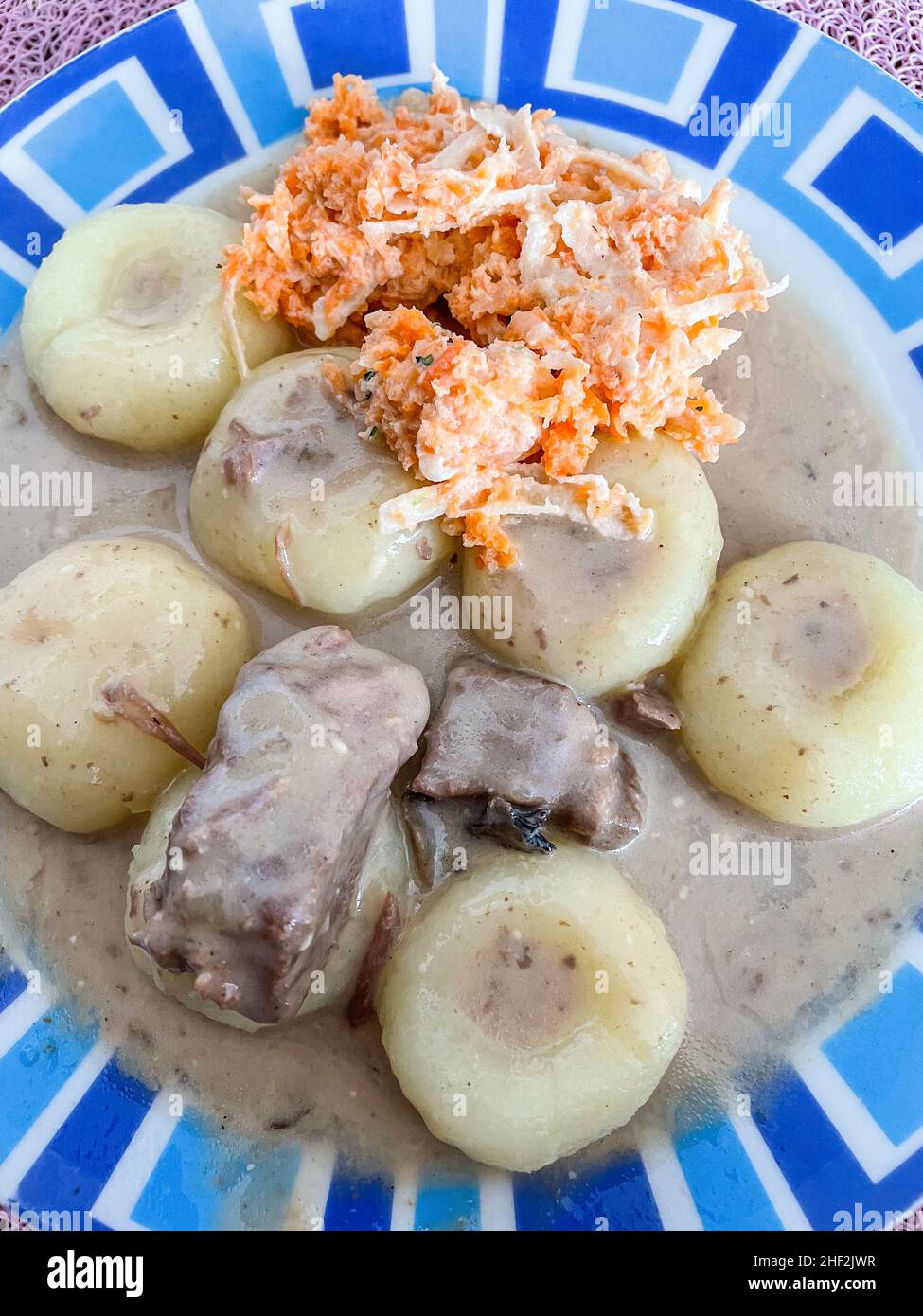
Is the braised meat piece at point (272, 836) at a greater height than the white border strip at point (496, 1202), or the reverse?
the braised meat piece at point (272, 836)

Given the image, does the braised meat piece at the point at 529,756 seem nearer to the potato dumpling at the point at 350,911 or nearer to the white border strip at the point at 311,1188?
the potato dumpling at the point at 350,911

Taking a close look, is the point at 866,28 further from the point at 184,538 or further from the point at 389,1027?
the point at 389,1027

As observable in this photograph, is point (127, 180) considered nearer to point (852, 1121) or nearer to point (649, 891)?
point (649, 891)

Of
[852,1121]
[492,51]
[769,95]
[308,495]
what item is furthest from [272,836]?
[769,95]

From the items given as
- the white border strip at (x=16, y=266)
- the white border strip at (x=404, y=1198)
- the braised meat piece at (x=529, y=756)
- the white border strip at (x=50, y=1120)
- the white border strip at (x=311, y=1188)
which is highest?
the white border strip at (x=16, y=266)

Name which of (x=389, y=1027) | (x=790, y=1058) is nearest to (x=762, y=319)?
(x=790, y=1058)

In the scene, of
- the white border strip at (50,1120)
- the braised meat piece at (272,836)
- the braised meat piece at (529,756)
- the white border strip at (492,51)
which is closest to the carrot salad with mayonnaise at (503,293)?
the white border strip at (492,51)

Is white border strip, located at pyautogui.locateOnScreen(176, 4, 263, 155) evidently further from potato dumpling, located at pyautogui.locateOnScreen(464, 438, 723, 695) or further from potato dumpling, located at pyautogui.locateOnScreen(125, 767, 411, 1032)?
potato dumpling, located at pyautogui.locateOnScreen(125, 767, 411, 1032)
